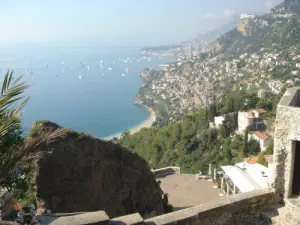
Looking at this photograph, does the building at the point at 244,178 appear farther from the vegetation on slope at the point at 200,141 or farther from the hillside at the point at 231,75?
the hillside at the point at 231,75

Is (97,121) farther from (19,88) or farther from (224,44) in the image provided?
(224,44)

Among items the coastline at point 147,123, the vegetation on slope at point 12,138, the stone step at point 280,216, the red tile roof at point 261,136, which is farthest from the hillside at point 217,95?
the vegetation on slope at point 12,138

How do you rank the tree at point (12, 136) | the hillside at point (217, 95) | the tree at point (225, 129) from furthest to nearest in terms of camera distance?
the tree at point (225, 129) → the hillside at point (217, 95) → the tree at point (12, 136)

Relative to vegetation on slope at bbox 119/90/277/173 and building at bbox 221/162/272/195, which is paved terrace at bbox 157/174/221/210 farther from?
vegetation on slope at bbox 119/90/277/173

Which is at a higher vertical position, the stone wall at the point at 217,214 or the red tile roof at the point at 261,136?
the stone wall at the point at 217,214

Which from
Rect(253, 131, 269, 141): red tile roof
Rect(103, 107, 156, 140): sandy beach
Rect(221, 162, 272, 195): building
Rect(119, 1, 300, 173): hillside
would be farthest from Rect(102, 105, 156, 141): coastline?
Rect(221, 162, 272, 195): building

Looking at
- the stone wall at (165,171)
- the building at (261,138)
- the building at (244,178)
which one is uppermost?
the building at (244,178)
